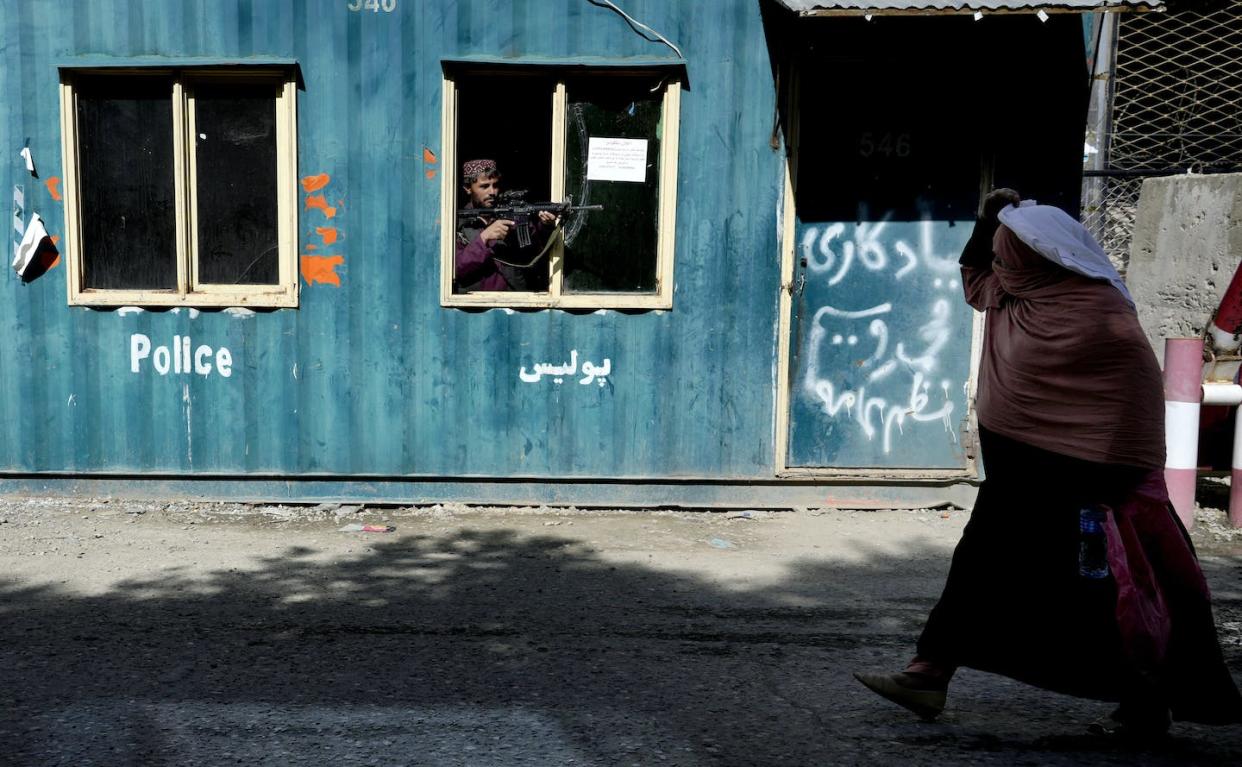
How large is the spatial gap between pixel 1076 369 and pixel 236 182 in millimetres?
5222

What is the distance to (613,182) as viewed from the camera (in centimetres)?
704

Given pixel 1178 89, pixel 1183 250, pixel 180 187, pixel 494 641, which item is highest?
pixel 1178 89

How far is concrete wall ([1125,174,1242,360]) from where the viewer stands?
7.38 metres

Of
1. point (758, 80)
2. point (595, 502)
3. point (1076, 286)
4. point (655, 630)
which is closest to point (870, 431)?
point (595, 502)

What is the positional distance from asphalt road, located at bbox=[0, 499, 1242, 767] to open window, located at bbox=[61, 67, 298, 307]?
4.60 feet

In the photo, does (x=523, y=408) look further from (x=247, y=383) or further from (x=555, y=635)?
(x=555, y=635)

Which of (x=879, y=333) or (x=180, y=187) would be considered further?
(x=879, y=333)

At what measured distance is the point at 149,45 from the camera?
682cm

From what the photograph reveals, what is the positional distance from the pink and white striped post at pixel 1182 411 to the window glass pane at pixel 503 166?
3.62 m

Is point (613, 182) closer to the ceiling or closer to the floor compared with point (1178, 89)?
closer to the floor

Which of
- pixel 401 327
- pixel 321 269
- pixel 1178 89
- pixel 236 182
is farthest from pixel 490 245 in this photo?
pixel 1178 89

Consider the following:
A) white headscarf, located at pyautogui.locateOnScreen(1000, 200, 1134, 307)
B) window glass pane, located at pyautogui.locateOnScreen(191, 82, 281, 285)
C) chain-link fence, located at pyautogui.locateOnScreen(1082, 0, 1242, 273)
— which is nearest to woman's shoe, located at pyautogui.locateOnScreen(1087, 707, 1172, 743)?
white headscarf, located at pyautogui.locateOnScreen(1000, 200, 1134, 307)

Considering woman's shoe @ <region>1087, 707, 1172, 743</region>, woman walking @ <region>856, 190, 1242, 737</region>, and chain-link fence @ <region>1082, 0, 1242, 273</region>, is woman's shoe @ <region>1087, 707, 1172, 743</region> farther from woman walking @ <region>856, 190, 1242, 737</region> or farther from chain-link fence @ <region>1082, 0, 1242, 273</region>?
chain-link fence @ <region>1082, 0, 1242, 273</region>

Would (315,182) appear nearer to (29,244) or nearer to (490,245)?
(490,245)
